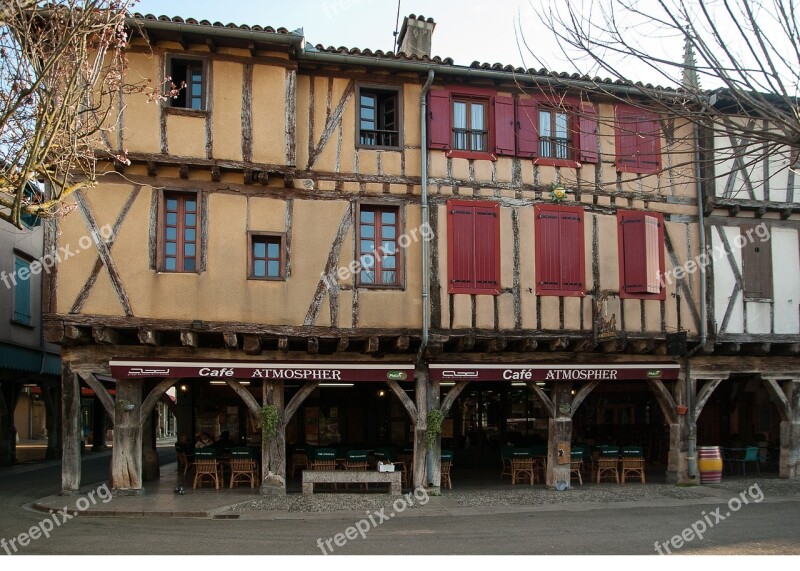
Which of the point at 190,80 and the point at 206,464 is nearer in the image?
the point at 190,80

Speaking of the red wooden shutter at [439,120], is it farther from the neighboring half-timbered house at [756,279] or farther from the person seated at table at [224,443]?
the person seated at table at [224,443]

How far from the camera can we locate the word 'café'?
12367 millimetres

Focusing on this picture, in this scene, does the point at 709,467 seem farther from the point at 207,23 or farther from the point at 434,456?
the point at 207,23

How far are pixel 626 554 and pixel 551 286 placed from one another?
620cm

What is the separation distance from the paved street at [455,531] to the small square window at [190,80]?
6.88 metres

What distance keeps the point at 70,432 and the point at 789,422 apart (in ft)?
45.9

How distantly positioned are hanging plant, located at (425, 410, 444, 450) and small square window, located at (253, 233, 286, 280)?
364 cm

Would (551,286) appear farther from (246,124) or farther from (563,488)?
(246,124)

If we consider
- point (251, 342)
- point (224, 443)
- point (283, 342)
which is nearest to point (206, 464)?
point (224, 443)

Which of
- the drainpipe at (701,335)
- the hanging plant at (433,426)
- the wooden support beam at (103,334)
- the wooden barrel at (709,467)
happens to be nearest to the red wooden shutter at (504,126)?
the drainpipe at (701,335)

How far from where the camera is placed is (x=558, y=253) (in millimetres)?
13867

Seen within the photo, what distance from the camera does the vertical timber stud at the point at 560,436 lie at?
45.6ft

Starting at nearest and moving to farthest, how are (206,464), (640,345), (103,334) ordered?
(103,334) < (206,464) < (640,345)

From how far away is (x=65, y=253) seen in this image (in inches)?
475
